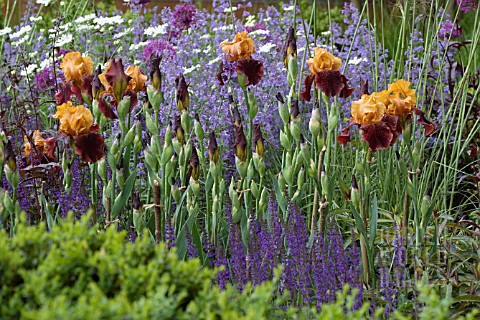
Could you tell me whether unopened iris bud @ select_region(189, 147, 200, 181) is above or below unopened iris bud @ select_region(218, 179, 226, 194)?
above

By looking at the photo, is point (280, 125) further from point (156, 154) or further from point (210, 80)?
point (156, 154)

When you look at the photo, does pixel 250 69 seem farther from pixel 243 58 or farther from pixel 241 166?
pixel 241 166

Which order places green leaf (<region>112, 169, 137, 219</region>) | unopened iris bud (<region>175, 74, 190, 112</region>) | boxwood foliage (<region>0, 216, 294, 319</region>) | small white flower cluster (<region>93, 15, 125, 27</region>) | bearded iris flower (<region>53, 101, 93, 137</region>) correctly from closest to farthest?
boxwood foliage (<region>0, 216, 294, 319</region>)
bearded iris flower (<region>53, 101, 93, 137</region>)
green leaf (<region>112, 169, 137, 219</region>)
unopened iris bud (<region>175, 74, 190, 112</region>)
small white flower cluster (<region>93, 15, 125, 27</region>)

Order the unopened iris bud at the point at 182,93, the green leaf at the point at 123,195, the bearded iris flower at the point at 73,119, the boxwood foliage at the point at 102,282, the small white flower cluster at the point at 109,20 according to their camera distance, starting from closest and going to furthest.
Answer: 1. the boxwood foliage at the point at 102,282
2. the bearded iris flower at the point at 73,119
3. the green leaf at the point at 123,195
4. the unopened iris bud at the point at 182,93
5. the small white flower cluster at the point at 109,20

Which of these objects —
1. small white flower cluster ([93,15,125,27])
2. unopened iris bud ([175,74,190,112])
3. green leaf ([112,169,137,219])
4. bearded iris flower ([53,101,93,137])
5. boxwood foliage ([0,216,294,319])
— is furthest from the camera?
small white flower cluster ([93,15,125,27])

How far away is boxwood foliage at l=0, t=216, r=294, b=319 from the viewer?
137cm

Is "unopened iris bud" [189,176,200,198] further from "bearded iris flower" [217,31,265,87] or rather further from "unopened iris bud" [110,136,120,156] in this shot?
"bearded iris flower" [217,31,265,87]

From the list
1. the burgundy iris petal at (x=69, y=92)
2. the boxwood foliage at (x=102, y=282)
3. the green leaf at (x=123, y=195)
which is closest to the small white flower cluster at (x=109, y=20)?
the burgundy iris petal at (x=69, y=92)

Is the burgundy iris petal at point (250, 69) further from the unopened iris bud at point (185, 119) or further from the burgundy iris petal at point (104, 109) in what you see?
the burgundy iris petal at point (104, 109)

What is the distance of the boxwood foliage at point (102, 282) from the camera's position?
1.37 m

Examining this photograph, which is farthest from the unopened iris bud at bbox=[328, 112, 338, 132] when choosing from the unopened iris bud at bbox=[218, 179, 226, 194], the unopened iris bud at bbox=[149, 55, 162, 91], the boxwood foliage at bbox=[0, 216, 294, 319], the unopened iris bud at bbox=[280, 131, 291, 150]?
the boxwood foliage at bbox=[0, 216, 294, 319]

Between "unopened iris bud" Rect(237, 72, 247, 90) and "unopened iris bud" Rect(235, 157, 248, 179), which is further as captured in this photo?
"unopened iris bud" Rect(237, 72, 247, 90)

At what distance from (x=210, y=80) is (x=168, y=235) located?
74.9 inches

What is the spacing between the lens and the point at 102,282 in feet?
4.94
